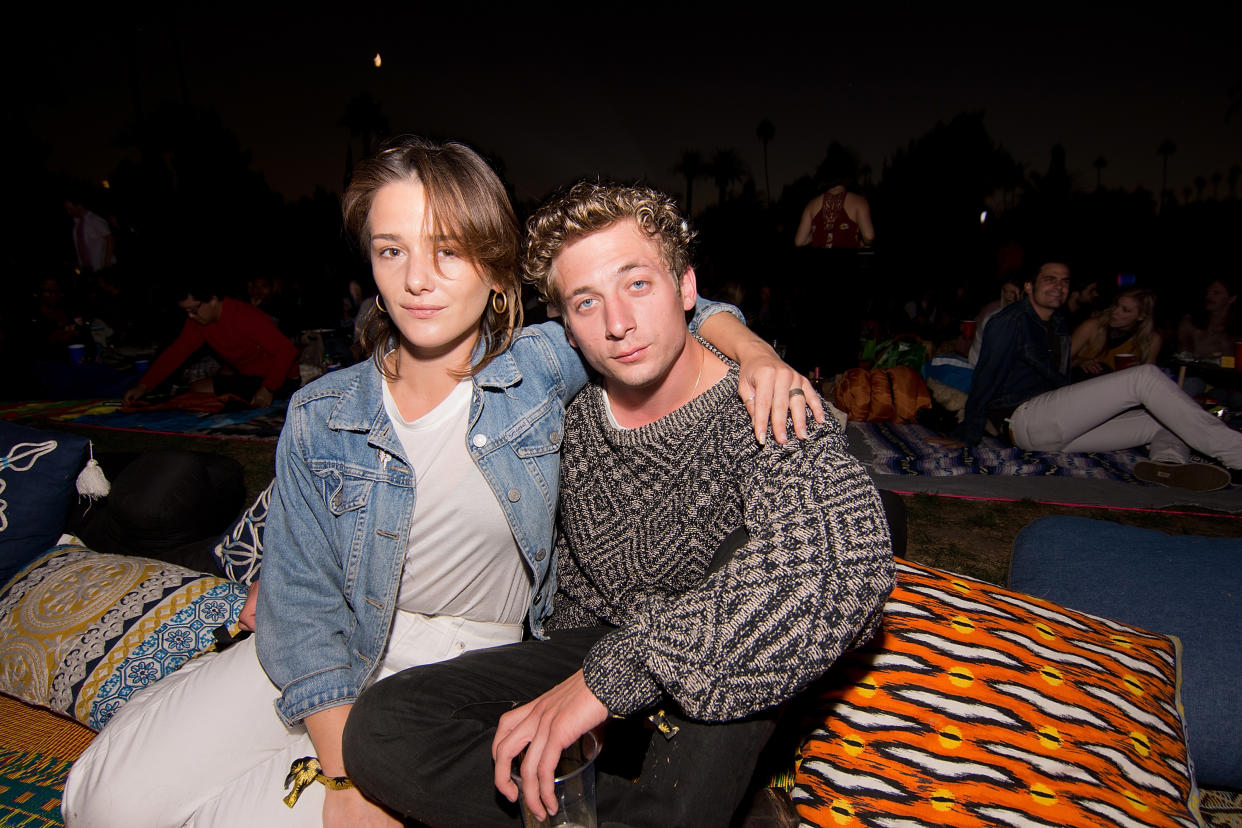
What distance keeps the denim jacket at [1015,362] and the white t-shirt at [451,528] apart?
17.5 feet

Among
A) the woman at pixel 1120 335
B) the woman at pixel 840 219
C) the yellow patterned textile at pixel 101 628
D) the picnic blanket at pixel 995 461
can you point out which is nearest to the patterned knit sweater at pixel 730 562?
the yellow patterned textile at pixel 101 628

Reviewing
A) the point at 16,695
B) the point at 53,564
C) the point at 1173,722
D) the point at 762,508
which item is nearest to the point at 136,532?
the point at 53,564

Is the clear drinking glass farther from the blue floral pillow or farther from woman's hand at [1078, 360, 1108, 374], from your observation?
woman's hand at [1078, 360, 1108, 374]

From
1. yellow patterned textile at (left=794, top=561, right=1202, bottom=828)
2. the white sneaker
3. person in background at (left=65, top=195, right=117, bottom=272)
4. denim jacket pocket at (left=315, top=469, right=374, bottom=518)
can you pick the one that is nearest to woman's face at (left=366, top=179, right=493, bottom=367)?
denim jacket pocket at (left=315, top=469, right=374, bottom=518)

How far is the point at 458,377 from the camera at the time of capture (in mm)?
2027

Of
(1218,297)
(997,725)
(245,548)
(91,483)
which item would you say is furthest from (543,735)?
(1218,297)

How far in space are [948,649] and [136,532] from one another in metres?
3.30

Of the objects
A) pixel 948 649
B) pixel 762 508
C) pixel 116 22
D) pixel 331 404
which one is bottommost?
pixel 948 649

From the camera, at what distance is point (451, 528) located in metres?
1.94

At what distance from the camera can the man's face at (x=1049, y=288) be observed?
564 cm

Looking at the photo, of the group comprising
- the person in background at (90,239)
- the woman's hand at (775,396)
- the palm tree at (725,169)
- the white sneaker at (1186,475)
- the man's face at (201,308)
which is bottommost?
the white sneaker at (1186,475)

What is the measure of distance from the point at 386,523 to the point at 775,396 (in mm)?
1174

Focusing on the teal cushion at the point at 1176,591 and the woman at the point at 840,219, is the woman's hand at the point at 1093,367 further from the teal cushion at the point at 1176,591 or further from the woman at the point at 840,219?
the teal cushion at the point at 1176,591

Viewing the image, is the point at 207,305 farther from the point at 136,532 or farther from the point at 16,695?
the point at 16,695
